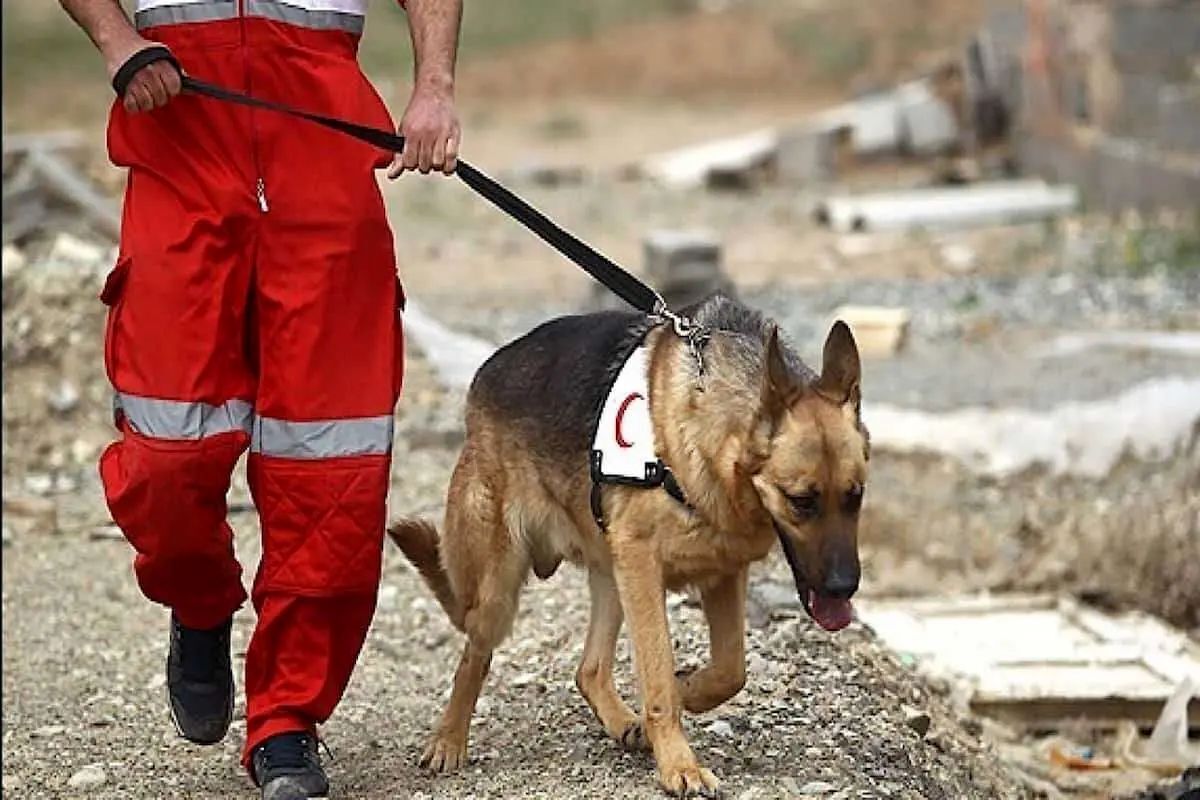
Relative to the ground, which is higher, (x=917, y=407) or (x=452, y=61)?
(x=452, y=61)

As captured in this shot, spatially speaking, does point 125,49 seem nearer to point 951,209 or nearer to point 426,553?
point 426,553

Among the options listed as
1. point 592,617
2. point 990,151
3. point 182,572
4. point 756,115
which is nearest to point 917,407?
point 592,617

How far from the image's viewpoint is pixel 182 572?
4922 mm

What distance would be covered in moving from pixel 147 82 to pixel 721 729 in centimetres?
203

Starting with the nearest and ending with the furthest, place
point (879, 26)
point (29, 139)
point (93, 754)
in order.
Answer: point (93, 754), point (29, 139), point (879, 26)

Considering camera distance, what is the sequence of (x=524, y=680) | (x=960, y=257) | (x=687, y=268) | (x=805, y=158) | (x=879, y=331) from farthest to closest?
(x=805, y=158) → (x=960, y=257) → (x=687, y=268) → (x=879, y=331) → (x=524, y=680)

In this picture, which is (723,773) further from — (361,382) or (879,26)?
(879,26)

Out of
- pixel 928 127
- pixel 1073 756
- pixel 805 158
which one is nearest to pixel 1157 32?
pixel 928 127

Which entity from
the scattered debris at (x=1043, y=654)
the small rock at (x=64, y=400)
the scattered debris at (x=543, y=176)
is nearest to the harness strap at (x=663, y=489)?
the scattered debris at (x=1043, y=654)

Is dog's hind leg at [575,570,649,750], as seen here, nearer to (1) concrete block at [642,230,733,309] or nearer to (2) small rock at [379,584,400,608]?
(2) small rock at [379,584,400,608]

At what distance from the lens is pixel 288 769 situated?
4828mm

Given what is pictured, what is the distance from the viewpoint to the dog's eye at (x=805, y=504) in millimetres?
4414

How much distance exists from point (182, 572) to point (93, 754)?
978 millimetres

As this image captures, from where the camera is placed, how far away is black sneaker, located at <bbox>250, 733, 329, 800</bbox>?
4.80m
